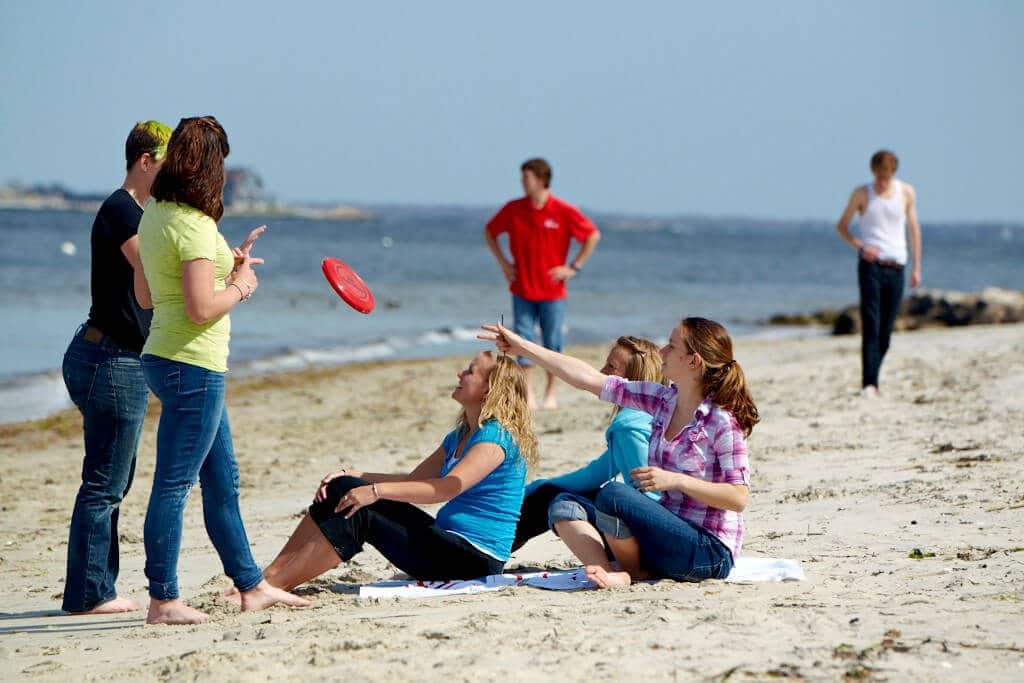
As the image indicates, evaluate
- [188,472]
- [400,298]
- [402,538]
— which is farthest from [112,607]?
[400,298]

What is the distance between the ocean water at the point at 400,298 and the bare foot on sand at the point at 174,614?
615 cm

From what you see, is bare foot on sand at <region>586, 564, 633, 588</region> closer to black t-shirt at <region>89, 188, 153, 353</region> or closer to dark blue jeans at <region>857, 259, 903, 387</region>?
black t-shirt at <region>89, 188, 153, 353</region>

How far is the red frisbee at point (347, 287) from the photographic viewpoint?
492 cm

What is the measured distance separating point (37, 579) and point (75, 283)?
77.1 ft

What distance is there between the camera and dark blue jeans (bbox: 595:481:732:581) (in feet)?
14.8

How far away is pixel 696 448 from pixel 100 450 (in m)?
2.28

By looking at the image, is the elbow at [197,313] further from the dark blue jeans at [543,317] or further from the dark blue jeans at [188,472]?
the dark blue jeans at [543,317]

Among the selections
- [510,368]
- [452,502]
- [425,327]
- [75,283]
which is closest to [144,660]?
[452,502]

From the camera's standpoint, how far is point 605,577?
14.9 ft

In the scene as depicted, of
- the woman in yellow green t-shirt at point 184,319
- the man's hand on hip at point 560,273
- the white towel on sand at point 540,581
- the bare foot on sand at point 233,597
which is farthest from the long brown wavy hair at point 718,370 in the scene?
the man's hand on hip at point 560,273

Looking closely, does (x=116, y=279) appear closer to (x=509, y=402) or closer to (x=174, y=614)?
(x=174, y=614)

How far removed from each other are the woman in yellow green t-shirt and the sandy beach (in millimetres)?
375

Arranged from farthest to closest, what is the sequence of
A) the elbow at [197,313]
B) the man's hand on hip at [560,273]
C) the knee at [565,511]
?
the man's hand on hip at [560,273] < the knee at [565,511] < the elbow at [197,313]

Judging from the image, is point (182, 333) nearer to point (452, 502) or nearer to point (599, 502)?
point (452, 502)
